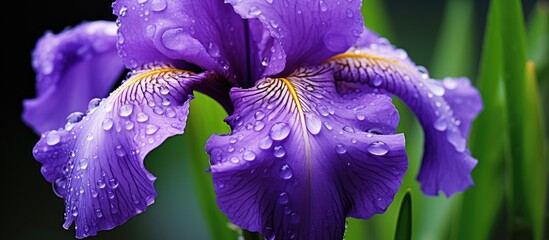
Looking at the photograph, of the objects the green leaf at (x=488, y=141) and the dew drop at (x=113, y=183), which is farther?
the green leaf at (x=488, y=141)

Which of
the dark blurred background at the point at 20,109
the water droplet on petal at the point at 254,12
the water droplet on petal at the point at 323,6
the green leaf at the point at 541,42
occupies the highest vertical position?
the water droplet on petal at the point at 323,6

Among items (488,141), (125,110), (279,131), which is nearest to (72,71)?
(125,110)

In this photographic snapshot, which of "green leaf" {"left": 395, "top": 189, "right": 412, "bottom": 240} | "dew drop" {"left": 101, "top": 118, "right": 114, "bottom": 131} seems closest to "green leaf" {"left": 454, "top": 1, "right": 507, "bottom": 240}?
"green leaf" {"left": 395, "top": 189, "right": 412, "bottom": 240}

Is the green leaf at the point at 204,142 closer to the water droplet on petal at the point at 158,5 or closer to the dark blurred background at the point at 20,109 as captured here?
the water droplet on petal at the point at 158,5

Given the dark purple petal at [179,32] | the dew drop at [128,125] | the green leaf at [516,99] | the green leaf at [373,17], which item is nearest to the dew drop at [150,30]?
the dark purple petal at [179,32]

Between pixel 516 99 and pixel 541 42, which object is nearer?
pixel 516 99

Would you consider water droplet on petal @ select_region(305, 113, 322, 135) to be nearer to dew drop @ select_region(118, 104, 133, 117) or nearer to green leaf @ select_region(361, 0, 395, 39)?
dew drop @ select_region(118, 104, 133, 117)

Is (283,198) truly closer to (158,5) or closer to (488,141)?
(158,5)

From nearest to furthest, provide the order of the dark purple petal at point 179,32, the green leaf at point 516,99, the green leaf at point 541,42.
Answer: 1. the dark purple petal at point 179,32
2. the green leaf at point 516,99
3. the green leaf at point 541,42
